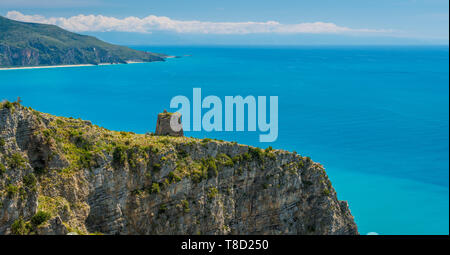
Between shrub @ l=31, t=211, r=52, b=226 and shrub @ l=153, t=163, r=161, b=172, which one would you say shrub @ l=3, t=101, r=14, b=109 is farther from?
shrub @ l=153, t=163, r=161, b=172

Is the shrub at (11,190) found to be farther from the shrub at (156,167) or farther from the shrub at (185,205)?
the shrub at (185,205)

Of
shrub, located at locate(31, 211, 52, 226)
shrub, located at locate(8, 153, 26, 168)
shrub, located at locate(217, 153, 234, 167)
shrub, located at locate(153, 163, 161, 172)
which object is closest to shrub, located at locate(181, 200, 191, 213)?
shrub, located at locate(153, 163, 161, 172)

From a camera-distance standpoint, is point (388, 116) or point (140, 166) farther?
point (388, 116)

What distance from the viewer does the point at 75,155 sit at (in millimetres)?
31469

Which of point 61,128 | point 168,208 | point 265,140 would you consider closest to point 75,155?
point 61,128

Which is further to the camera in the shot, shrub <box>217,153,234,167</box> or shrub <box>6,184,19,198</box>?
shrub <box>217,153,234,167</box>

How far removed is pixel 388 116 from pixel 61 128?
133 meters

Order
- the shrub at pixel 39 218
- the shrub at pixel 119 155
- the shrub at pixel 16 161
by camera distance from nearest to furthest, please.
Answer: the shrub at pixel 39 218, the shrub at pixel 16 161, the shrub at pixel 119 155

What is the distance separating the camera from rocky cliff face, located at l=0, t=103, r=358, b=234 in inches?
1065

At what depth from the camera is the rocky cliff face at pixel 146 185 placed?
1065 inches

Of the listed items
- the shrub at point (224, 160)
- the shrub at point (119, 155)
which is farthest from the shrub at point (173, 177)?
the shrub at point (224, 160)

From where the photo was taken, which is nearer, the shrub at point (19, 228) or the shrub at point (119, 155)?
the shrub at point (19, 228)

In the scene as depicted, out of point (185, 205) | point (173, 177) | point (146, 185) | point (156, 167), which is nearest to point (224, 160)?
point (173, 177)
